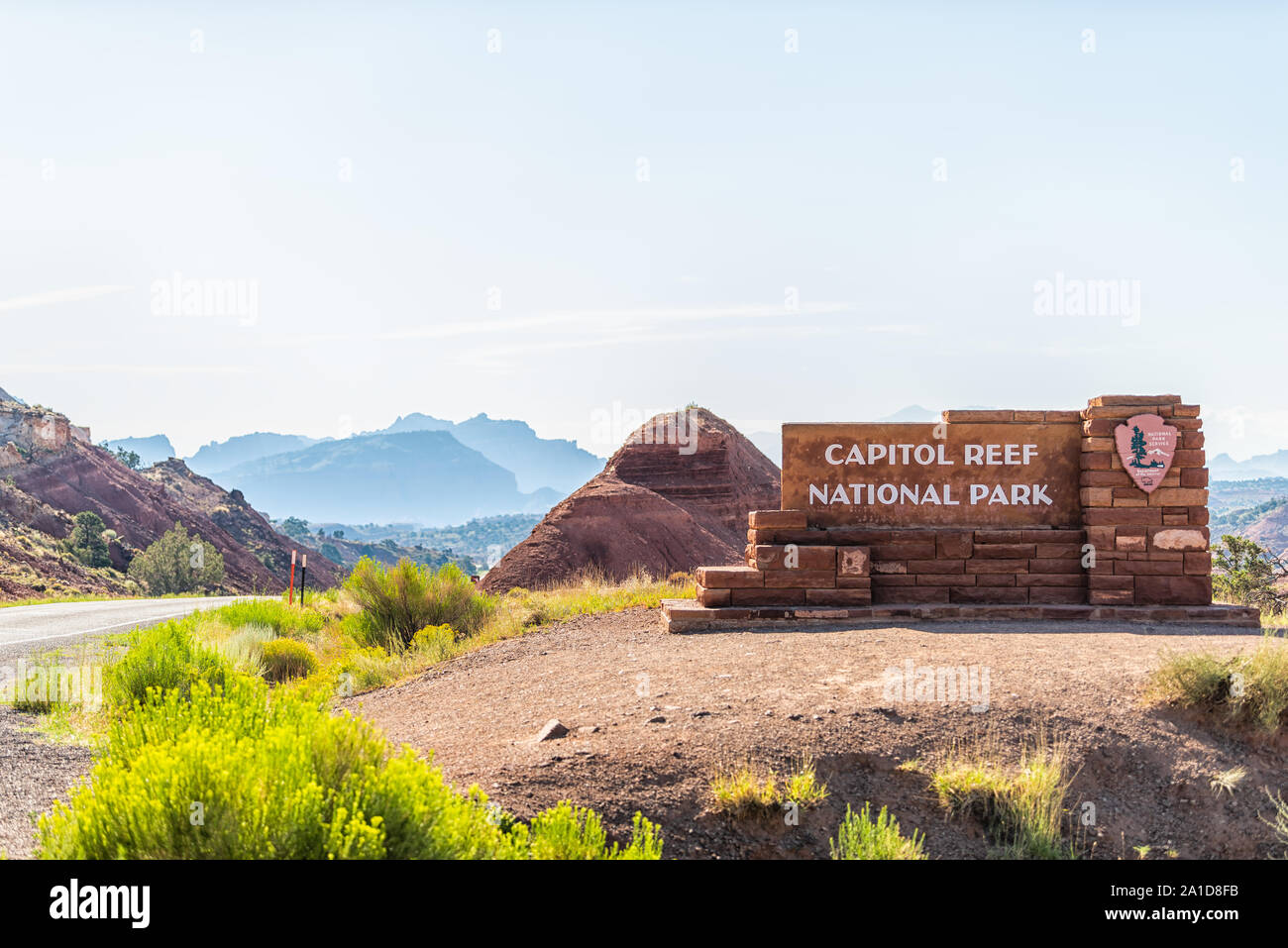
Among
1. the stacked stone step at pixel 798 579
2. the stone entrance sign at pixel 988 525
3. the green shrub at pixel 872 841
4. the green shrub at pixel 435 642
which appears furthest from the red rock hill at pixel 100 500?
the green shrub at pixel 872 841

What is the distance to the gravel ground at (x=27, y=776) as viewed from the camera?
6090 mm

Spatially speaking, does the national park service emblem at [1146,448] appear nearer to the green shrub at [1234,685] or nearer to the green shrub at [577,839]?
the green shrub at [1234,685]

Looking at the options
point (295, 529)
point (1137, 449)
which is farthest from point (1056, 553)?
point (295, 529)

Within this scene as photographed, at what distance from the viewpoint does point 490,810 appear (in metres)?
5.98

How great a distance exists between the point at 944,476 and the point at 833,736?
6.48m

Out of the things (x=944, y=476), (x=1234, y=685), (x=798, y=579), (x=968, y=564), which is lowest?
(x=1234, y=685)

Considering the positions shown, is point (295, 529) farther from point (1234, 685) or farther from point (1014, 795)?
point (1014, 795)

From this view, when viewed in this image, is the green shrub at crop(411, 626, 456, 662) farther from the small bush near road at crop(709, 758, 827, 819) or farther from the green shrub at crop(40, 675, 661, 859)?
the green shrub at crop(40, 675, 661, 859)

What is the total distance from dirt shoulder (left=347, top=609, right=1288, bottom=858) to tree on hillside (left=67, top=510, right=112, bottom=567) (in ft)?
196

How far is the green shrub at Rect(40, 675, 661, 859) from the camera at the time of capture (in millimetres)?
4641

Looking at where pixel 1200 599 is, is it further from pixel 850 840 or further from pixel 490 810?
pixel 490 810

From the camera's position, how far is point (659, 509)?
125ft

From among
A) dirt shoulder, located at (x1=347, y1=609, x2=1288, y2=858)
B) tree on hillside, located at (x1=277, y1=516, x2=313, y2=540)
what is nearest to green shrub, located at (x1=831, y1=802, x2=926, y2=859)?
dirt shoulder, located at (x1=347, y1=609, x2=1288, y2=858)
